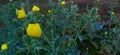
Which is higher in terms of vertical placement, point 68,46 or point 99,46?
point 68,46

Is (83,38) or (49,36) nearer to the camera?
(49,36)

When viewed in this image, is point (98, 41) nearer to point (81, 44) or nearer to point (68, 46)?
point (81, 44)

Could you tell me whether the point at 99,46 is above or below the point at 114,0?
below

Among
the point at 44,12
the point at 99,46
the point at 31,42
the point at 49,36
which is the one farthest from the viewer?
the point at 44,12

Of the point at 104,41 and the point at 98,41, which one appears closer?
the point at 104,41

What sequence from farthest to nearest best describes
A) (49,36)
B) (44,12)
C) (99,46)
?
(44,12)
(99,46)
(49,36)

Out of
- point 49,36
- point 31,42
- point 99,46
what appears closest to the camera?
point 31,42

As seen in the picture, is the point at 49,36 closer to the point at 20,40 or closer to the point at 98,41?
the point at 20,40

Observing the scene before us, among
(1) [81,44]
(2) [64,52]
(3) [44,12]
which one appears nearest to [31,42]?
(2) [64,52]

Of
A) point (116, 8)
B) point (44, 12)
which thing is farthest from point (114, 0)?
point (44, 12)
